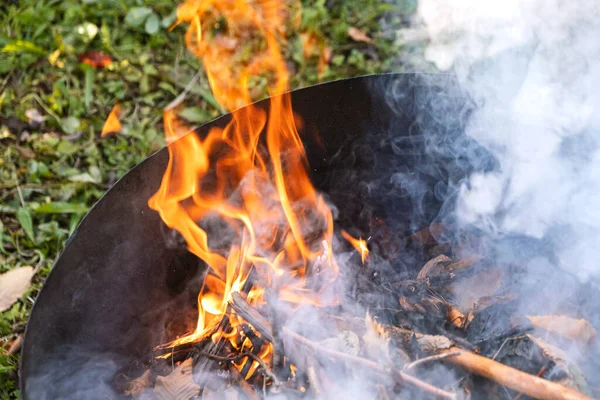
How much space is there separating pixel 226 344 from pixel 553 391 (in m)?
0.96

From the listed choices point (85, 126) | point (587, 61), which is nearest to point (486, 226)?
point (587, 61)

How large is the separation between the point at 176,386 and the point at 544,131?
151cm

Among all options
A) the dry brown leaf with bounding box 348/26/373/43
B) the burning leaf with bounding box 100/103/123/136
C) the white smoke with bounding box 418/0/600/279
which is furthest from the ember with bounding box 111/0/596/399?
the dry brown leaf with bounding box 348/26/373/43

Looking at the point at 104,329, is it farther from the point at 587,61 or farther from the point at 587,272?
the point at 587,61

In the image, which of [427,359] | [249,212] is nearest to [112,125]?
[249,212]

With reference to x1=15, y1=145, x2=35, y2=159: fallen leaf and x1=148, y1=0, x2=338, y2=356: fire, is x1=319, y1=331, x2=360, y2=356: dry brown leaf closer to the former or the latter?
x1=148, y1=0, x2=338, y2=356: fire

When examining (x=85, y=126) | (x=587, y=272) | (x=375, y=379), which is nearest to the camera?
(x=375, y=379)

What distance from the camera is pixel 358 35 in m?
3.40

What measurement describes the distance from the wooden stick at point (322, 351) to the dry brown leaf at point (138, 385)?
342 millimetres

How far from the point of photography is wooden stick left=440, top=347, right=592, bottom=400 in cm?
142

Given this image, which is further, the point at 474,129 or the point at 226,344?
the point at 474,129

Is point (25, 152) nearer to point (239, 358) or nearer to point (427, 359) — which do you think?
point (239, 358)

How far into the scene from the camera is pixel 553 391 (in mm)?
1423

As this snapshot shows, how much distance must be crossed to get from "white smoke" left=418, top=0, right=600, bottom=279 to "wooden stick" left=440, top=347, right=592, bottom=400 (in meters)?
0.61
